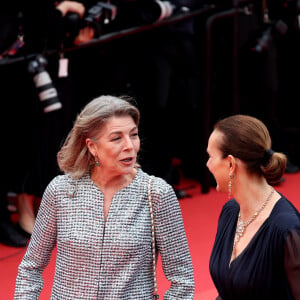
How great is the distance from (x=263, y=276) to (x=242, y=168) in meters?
0.40

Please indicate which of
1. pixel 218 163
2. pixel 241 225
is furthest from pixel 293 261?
pixel 218 163

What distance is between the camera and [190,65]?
5.62m

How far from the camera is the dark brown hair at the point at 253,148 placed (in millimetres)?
2607

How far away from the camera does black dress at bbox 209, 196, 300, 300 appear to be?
2.45 meters

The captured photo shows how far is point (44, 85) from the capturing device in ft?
14.6

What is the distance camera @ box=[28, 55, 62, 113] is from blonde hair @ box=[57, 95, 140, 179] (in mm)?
1829

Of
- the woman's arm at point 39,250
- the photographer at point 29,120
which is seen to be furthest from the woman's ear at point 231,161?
the photographer at point 29,120

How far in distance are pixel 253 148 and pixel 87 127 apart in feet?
1.97

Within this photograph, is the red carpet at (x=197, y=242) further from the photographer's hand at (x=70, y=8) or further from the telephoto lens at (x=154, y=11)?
the photographer's hand at (x=70, y=8)

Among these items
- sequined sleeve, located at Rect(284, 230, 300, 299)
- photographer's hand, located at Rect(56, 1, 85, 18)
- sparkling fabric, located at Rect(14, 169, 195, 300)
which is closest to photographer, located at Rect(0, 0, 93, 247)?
photographer's hand, located at Rect(56, 1, 85, 18)

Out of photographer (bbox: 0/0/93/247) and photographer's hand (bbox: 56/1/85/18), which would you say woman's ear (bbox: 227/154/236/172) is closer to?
photographer (bbox: 0/0/93/247)

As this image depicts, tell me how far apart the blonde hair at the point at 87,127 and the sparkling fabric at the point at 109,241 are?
6 centimetres

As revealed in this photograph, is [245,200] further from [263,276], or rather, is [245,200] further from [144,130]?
[144,130]

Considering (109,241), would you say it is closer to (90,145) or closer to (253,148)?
(90,145)
